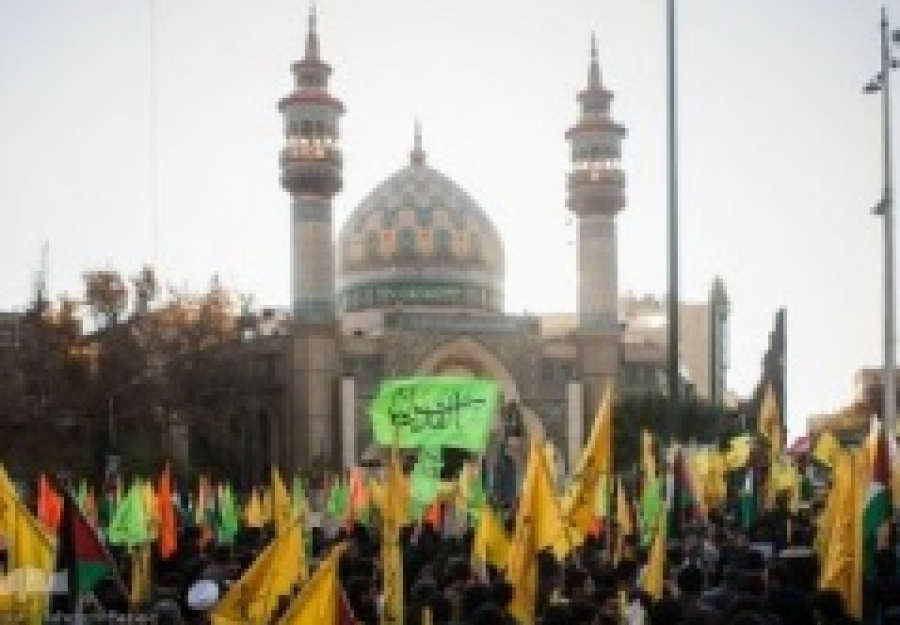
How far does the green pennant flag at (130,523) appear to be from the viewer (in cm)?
1495

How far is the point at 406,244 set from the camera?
162 feet

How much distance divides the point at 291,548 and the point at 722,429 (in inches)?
1225

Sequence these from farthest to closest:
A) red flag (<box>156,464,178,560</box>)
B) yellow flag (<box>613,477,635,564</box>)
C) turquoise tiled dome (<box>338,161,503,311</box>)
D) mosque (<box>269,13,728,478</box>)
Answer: turquoise tiled dome (<box>338,161,503,311</box>)
mosque (<box>269,13,728,478</box>)
red flag (<box>156,464,178,560</box>)
yellow flag (<box>613,477,635,564</box>)

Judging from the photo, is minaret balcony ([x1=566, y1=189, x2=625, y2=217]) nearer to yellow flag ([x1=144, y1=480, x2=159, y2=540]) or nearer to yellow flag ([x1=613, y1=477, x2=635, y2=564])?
yellow flag ([x1=144, y1=480, x2=159, y2=540])

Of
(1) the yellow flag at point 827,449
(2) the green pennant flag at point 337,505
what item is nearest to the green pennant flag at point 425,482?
(2) the green pennant flag at point 337,505

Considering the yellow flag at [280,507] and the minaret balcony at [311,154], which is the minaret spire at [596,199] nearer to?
the minaret balcony at [311,154]

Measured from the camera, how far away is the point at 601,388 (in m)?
46.9

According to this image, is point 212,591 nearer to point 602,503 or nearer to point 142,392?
point 602,503

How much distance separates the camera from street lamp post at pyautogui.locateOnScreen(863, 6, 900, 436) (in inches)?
741

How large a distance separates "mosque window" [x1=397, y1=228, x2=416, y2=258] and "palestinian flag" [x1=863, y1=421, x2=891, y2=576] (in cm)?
3716

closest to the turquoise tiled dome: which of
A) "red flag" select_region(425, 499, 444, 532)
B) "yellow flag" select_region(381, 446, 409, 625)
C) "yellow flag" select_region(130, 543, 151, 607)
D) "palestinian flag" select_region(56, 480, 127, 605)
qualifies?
"red flag" select_region(425, 499, 444, 532)

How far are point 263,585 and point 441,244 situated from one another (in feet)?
139

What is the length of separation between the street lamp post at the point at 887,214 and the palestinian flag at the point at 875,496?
6361 mm

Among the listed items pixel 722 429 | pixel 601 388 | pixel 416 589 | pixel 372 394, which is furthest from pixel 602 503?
pixel 601 388
